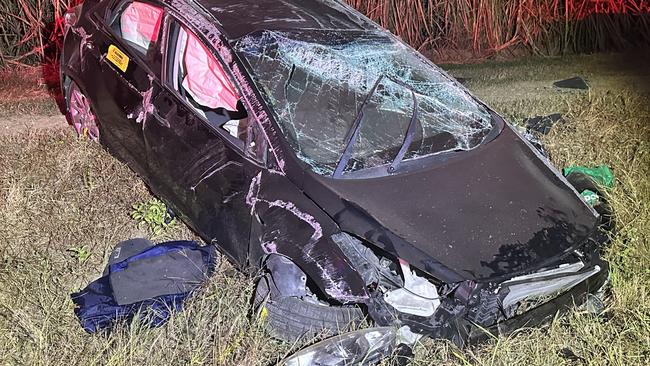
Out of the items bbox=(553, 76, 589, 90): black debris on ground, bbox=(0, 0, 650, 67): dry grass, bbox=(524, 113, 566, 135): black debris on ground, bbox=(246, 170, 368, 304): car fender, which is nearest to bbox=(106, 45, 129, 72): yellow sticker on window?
bbox=(246, 170, 368, 304): car fender

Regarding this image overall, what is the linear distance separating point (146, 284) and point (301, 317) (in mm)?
938

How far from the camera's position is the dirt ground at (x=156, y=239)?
339 cm

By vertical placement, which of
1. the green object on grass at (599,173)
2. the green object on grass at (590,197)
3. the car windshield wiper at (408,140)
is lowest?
the green object on grass at (599,173)

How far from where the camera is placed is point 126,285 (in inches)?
150

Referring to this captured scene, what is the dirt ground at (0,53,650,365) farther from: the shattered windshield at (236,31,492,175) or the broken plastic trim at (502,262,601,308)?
the shattered windshield at (236,31,492,175)

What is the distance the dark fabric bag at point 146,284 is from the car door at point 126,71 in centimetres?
63

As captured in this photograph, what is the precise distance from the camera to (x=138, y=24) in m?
4.48

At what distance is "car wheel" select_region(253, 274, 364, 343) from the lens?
3.45m

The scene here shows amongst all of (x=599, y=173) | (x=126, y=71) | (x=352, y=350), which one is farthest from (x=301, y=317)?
(x=599, y=173)

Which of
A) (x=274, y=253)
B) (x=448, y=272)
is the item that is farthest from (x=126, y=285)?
(x=448, y=272)

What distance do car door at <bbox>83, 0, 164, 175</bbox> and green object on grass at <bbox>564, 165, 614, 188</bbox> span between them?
112 inches

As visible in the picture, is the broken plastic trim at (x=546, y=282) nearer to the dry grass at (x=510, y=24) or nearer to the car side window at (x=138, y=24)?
the car side window at (x=138, y=24)

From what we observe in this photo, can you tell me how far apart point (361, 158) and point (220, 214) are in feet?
2.64

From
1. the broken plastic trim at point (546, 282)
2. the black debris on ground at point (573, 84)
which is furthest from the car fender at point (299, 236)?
the black debris on ground at point (573, 84)
